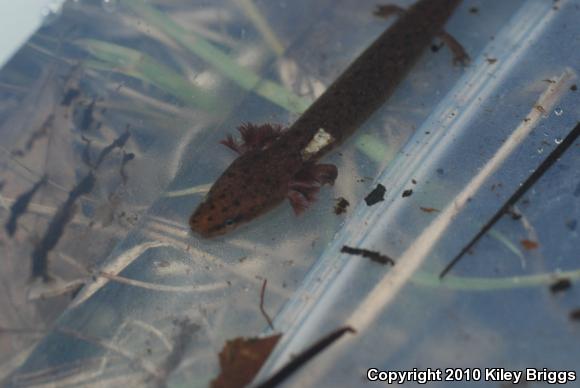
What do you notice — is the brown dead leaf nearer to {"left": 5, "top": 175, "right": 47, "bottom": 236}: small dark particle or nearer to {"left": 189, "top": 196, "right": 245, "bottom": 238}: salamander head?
{"left": 189, "top": 196, "right": 245, "bottom": 238}: salamander head

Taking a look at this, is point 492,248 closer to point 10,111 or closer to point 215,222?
point 215,222

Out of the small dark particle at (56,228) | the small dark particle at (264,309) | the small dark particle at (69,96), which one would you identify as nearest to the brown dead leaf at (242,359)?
the small dark particle at (264,309)

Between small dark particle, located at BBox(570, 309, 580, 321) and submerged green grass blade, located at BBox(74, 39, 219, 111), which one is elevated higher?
submerged green grass blade, located at BBox(74, 39, 219, 111)

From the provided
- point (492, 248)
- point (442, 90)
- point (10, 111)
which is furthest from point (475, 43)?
point (10, 111)

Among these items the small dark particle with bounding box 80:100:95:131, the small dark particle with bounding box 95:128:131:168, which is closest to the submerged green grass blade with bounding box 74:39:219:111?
the small dark particle with bounding box 80:100:95:131

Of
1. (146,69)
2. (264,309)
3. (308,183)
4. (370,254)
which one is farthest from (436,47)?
(264,309)

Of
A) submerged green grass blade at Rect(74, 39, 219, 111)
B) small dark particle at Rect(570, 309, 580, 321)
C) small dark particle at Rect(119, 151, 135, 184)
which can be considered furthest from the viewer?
submerged green grass blade at Rect(74, 39, 219, 111)
